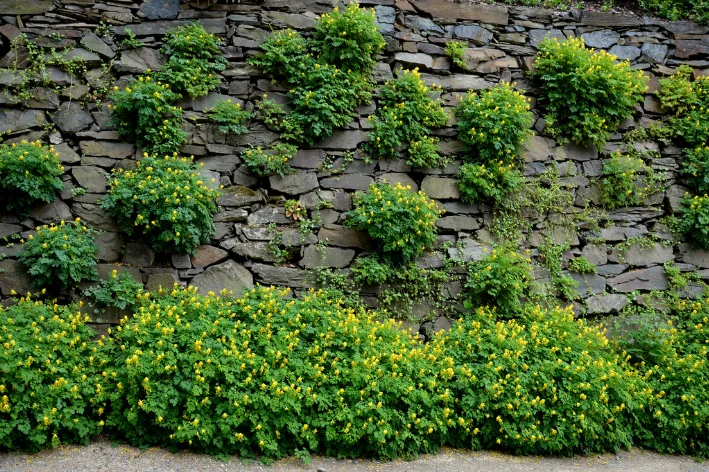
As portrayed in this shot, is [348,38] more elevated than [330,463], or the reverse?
[348,38]

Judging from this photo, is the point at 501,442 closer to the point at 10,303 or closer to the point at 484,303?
the point at 484,303

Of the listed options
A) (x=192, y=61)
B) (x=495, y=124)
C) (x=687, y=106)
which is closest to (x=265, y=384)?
(x=192, y=61)

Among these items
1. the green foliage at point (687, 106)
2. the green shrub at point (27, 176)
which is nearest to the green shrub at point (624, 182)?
the green foliage at point (687, 106)

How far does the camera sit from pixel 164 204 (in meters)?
5.20

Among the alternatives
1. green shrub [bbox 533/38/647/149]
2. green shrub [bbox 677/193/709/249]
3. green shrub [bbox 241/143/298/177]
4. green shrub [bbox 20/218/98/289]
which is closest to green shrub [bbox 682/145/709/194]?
green shrub [bbox 677/193/709/249]

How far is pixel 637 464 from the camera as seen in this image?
15.5 ft

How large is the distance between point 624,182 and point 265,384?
4827 millimetres

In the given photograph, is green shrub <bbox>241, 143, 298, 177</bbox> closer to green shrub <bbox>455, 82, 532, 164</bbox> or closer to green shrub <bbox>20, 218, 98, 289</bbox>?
green shrub <bbox>20, 218, 98, 289</bbox>

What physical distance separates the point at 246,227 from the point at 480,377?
270 centimetres

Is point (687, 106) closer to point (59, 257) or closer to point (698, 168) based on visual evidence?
point (698, 168)

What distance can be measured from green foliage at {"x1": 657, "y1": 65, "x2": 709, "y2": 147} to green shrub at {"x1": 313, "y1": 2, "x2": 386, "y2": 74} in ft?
12.3

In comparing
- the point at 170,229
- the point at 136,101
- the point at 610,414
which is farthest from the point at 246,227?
the point at 610,414

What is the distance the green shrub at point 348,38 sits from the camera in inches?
247

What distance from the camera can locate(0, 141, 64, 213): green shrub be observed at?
16.8ft
